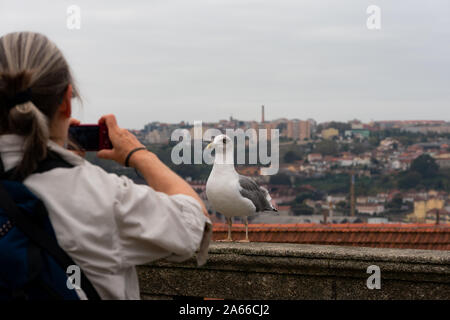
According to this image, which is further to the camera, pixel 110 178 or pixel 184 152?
pixel 184 152

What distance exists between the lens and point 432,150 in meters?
40.4

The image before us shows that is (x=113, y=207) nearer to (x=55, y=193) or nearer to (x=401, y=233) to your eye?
(x=55, y=193)

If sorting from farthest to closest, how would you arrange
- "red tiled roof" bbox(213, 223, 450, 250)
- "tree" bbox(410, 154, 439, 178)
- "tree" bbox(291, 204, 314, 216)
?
"tree" bbox(410, 154, 439, 178), "tree" bbox(291, 204, 314, 216), "red tiled roof" bbox(213, 223, 450, 250)

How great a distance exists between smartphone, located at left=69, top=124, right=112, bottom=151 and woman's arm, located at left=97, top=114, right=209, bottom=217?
2cm

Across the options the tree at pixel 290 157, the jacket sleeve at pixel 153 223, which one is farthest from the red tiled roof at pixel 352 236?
the tree at pixel 290 157

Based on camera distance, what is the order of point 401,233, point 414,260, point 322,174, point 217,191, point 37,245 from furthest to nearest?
point 322,174
point 401,233
point 217,191
point 414,260
point 37,245

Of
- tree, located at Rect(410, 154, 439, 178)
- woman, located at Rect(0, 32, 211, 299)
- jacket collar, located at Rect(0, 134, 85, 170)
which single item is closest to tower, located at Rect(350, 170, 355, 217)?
tree, located at Rect(410, 154, 439, 178)

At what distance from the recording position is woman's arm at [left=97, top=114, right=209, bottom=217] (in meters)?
1.85

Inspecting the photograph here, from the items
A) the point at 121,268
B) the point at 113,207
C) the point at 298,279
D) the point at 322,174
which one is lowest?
the point at 322,174

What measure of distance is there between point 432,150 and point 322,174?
7.95 meters

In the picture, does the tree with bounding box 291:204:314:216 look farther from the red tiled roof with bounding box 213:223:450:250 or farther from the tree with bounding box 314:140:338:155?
the red tiled roof with bounding box 213:223:450:250

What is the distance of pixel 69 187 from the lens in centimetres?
162

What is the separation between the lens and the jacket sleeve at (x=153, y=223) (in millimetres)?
1629
